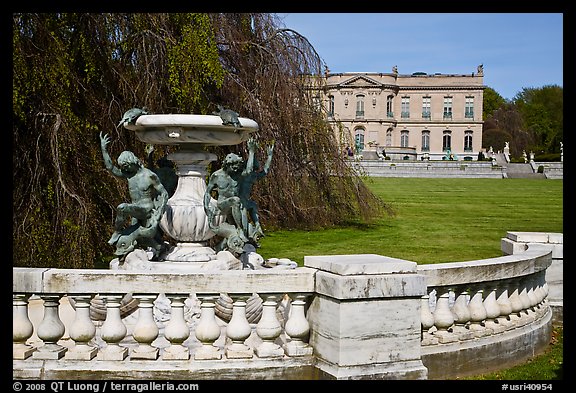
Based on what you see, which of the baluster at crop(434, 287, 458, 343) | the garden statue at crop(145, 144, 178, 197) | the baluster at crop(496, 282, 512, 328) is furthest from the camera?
the garden statue at crop(145, 144, 178, 197)

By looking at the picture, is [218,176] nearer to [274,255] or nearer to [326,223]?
[274,255]

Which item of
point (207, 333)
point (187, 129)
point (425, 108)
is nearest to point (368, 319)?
point (207, 333)

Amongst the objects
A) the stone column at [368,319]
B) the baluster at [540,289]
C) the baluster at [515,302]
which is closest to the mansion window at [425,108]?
the baluster at [540,289]

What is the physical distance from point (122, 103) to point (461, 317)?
6.94 metres

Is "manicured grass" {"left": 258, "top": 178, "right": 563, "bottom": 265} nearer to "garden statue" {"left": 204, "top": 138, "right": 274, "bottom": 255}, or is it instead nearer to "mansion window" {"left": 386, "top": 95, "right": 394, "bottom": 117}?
"garden statue" {"left": 204, "top": 138, "right": 274, "bottom": 255}

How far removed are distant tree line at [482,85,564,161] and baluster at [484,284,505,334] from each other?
69.5 meters

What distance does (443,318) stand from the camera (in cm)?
562

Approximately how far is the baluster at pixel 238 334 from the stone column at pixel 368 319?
0.50 m

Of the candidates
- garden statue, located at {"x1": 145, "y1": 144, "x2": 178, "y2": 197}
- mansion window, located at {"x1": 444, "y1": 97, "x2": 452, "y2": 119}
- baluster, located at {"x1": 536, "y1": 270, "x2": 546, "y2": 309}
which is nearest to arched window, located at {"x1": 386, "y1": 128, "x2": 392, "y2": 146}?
mansion window, located at {"x1": 444, "y1": 97, "x2": 452, "y2": 119}

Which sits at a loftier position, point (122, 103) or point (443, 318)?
point (122, 103)

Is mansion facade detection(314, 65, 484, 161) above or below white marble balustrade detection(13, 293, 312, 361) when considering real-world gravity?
above

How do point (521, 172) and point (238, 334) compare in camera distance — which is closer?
point (238, 334)

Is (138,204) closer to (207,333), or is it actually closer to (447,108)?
(207,333)

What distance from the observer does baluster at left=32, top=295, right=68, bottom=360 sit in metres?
4.86
